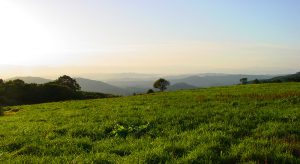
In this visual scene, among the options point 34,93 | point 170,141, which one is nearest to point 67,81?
point 34,93

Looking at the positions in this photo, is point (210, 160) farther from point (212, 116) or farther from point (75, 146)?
point (212, 116)

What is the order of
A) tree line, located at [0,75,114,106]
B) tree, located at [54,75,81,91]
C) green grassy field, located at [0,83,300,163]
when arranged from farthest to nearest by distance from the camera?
1. tree, located at [54,75,81,91]
2. tree line, located at [0,75,114,106]
3. green grassy field, located at [0,83,300,163]

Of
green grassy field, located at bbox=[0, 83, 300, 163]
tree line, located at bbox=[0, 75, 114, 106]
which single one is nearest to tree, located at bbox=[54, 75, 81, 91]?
tree line, located at bbox=[0, 75, 114, 106]

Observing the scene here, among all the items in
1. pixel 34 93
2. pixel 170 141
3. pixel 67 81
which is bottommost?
pixel 34 93

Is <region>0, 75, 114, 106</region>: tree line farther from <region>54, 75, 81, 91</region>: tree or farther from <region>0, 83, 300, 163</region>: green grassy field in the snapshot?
<region>0, 83, 300, 163</region>: green grassy field

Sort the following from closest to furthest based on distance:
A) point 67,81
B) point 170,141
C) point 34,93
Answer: point 170,141
point 34,93
point 67,81

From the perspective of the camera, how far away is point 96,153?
13.3 metres

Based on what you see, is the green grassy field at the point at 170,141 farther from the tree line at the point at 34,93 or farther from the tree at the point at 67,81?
the tree at the point at 67,81

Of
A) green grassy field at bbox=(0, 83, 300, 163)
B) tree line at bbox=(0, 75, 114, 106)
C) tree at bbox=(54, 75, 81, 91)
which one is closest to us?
green grassy field at bbox=(0, 83, 300, 163)

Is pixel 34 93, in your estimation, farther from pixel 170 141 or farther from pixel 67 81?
pixel 170 141

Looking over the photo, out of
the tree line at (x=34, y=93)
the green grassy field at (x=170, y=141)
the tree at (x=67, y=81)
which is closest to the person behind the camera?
the green grassy field at (x=170, y=141)

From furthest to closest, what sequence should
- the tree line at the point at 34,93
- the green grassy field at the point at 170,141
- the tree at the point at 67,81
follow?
the tree at the point at 67,81 → the tree line at the point at 34,93 → the green grassy field at the point at 170,141

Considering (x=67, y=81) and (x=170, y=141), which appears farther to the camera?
(x=67, y=81)

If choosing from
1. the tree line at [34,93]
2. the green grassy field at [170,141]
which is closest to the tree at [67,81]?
the tree line at [34,93]
